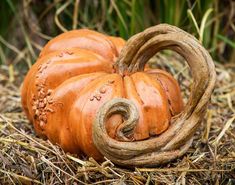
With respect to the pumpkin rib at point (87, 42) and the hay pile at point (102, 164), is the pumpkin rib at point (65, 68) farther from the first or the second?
the hay pile at point (102, 164)

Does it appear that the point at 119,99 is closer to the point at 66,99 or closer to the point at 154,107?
the point at 154,107

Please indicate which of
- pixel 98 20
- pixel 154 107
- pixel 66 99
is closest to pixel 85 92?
pixel 66 99

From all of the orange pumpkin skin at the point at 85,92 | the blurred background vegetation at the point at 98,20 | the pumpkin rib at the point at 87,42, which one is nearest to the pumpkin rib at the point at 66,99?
the orange pumpkin skin at the point at 85,92

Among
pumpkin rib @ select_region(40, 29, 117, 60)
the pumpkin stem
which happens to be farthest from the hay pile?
pumpkin rib @ select_region(40, 29, 117, 60)

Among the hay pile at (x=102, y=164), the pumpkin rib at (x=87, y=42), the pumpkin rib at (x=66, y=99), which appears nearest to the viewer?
the hay pile at (x=102, y=164)

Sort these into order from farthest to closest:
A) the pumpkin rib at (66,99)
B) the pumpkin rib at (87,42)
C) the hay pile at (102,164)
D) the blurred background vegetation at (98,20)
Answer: the blurred background vegetation at (98,20)
the pumpkin rib at (87,42)
the pumpkin rib at (66,99)
the hay pile at (102,164)

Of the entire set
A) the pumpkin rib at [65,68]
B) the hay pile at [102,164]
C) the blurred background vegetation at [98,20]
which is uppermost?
the pumpkin rib at [65,68]
